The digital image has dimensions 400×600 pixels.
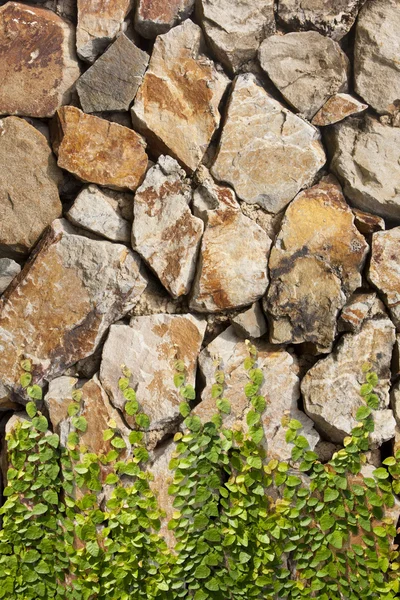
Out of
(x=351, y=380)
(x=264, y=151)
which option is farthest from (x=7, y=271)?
(x=351, y=380)

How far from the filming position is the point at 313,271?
92.6 inches

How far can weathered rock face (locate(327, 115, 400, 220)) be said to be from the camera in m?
2.36

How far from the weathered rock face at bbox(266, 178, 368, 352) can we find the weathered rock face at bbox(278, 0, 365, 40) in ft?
2.20

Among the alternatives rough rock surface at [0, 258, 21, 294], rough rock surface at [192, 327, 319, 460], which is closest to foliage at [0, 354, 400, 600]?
rough rock surface at [192, 327, 319, 460]

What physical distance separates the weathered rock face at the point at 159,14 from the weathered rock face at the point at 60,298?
83 centimetres

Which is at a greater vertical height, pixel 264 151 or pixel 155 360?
pixel 264 151

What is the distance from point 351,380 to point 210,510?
71 cm

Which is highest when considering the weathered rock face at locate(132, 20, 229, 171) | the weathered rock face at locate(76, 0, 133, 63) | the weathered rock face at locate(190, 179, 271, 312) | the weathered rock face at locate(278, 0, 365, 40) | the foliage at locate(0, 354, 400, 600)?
the weathered rock face at locate(278, 0, 365, 40)

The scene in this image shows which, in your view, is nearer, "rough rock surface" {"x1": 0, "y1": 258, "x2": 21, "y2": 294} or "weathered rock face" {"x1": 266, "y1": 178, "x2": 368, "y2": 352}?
"weathered rock face" {"x1": 266, "y1": 178, "x2": 368, "y2": 352}

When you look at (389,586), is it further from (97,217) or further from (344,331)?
(97,217)

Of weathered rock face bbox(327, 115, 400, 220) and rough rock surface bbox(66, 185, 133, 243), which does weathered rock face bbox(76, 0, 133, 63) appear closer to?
rough rock surface bbox(66, 185, 133, 243)

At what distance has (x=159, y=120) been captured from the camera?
241 cm

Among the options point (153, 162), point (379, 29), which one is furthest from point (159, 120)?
point (379, 29)

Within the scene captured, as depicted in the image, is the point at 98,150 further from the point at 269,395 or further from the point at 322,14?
the point at 269,395
